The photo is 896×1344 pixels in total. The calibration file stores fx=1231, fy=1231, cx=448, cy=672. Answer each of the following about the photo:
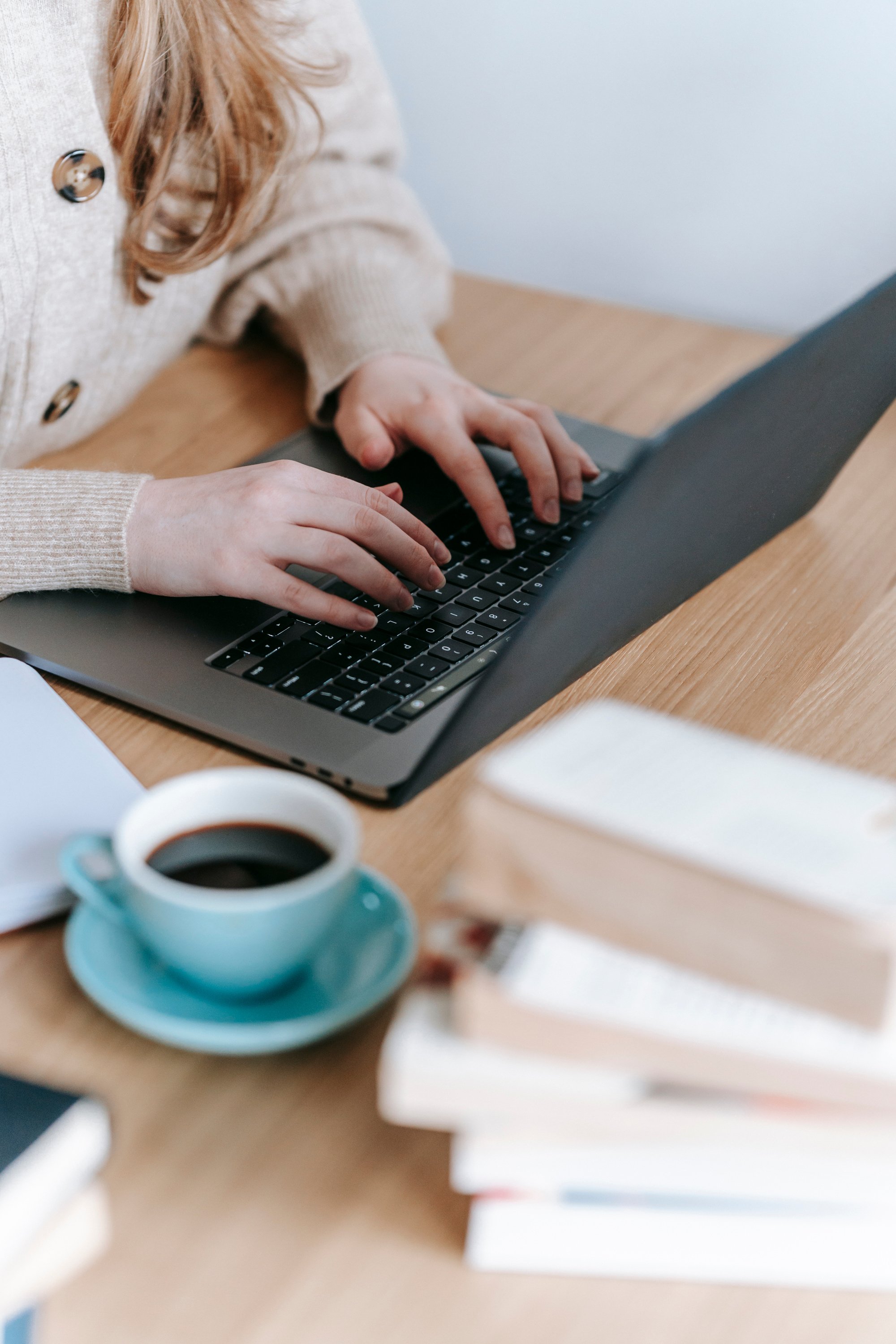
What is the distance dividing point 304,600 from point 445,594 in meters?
0.08

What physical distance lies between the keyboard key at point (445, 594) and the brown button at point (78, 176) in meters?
0.36

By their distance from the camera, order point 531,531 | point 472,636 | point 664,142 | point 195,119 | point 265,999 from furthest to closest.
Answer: point 664,142
point 195,119
point 531,531
point 472,636
point 265,999

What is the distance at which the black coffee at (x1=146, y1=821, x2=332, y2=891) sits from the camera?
430 mm

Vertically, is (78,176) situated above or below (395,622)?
above

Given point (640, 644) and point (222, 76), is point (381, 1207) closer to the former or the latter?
point (640, 644)

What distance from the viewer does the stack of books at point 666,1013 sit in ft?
1.07

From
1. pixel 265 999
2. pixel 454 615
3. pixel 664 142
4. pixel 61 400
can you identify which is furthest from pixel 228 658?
pixel 664 142

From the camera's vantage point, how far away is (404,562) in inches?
26.2

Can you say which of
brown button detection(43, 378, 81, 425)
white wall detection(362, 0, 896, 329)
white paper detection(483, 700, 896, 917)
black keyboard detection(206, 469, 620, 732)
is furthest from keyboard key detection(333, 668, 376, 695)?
white wall detection(362, 0, 896, 329)

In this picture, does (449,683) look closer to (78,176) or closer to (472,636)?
(472,636)

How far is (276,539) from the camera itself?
0.66 m

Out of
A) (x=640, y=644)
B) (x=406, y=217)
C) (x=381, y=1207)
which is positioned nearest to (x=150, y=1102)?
(x=381, y=1207)

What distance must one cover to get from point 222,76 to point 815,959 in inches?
28.8

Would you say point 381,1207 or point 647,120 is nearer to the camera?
point 381,1207
